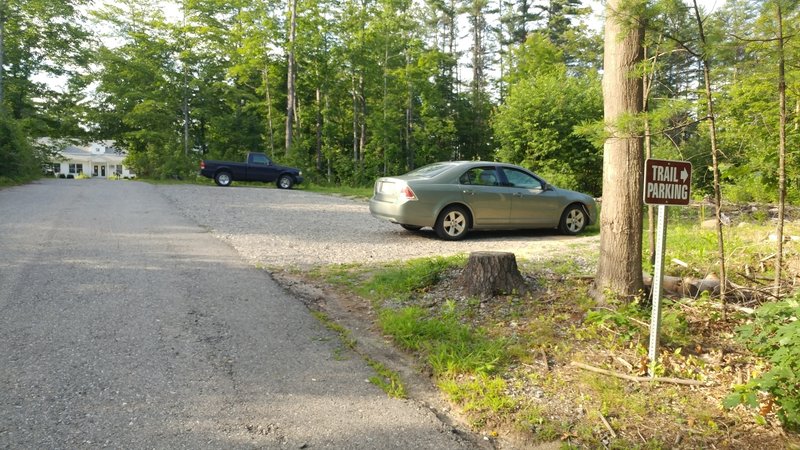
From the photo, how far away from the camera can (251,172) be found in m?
25.5

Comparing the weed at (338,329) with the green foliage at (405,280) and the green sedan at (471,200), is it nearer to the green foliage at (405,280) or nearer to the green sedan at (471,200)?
the green foliage at (405,280)

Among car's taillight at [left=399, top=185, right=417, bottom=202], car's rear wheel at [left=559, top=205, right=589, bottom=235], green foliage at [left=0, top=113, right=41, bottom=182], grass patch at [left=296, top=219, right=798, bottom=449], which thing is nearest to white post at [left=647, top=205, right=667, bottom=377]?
grass patch at [left=296, top=219, right=798, bottom=449]

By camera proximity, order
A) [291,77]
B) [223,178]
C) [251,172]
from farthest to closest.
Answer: [291,77] → [251,172] → [223,178]

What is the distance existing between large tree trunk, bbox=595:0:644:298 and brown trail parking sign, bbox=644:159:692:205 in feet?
2.60

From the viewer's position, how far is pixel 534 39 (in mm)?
36125

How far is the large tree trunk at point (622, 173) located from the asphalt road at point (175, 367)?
2521 mm

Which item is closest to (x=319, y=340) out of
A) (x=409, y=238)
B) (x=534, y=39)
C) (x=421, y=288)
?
(x=421, y=288)

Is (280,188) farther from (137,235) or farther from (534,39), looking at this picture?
(534,39)

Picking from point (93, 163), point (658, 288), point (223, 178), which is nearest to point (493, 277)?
point (658, 288)

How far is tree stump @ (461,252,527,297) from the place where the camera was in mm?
5645

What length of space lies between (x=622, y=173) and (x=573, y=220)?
6.52 m

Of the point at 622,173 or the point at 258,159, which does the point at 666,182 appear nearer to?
the point at 622,173

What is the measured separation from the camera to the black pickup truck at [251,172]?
82.1 ft

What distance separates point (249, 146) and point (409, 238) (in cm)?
3382
